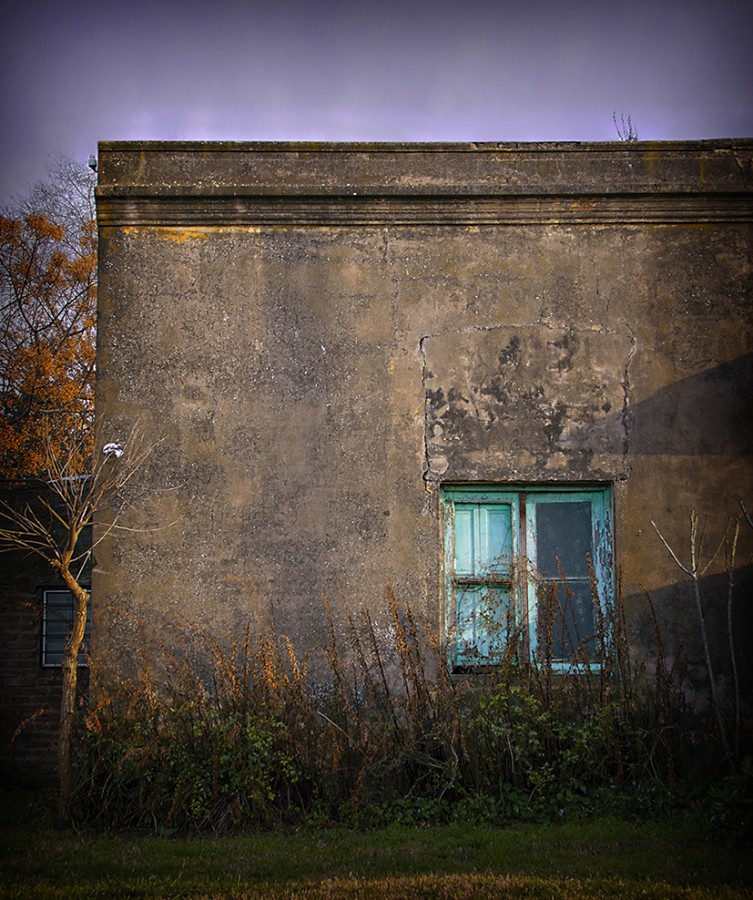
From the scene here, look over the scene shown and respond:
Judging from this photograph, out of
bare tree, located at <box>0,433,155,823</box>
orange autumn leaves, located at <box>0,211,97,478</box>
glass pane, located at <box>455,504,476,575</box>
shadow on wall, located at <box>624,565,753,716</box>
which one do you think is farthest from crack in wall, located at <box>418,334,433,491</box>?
orange autumn leaves, located at <box>0,211,97,478</box>

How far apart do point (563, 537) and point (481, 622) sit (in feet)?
3.03

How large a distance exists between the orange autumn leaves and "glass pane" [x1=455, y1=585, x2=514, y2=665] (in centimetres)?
999

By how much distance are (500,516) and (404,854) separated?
9.27 feet

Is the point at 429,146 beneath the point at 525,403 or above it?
above

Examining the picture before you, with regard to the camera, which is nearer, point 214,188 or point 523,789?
point 523,789

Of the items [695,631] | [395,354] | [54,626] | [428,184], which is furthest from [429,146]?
[54,626]

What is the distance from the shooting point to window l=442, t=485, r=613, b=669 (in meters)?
7.24

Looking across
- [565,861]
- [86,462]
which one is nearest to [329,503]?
[565,861]

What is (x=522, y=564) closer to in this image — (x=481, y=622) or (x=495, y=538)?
(x=495, y=538)

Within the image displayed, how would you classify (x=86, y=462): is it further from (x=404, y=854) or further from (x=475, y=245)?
(x=404, y=854)

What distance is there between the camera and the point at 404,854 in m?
5.43

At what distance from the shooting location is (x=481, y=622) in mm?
7281

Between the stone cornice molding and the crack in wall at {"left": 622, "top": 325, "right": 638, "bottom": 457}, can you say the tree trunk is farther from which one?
the crack in wall at {"left": 622, "top": 325, "right": 638, "bottom": 457}

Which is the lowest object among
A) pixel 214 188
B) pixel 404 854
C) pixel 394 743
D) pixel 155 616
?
pixel 404 854
